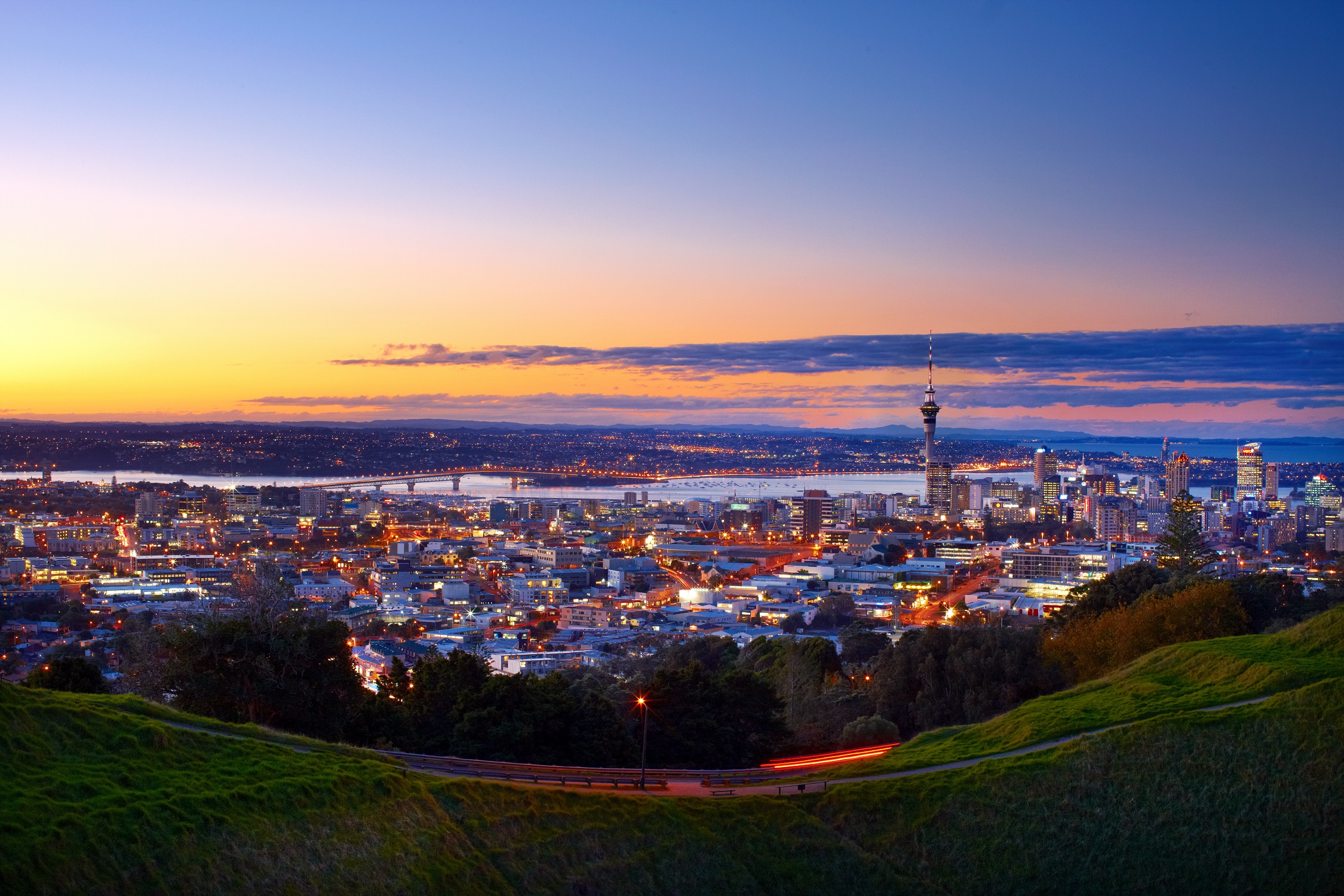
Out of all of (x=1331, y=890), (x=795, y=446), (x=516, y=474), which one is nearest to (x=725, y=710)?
(x=1331, y=890)

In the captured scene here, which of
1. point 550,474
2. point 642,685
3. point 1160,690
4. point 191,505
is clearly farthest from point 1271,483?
point 642,685

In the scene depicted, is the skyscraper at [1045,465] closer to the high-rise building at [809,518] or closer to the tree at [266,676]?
the high-rise building at [809,518]

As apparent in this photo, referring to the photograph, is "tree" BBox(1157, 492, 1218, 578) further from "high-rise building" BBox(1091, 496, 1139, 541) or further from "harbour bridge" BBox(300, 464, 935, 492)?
"harbour bridge" BBox(300, 464, 935, 492)

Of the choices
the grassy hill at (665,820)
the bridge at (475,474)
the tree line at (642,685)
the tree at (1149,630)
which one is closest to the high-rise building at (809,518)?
the bridge at (475,474)

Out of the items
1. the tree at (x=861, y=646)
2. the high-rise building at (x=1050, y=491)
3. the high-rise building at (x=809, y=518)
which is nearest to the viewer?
the tree at (x=861, y=646)

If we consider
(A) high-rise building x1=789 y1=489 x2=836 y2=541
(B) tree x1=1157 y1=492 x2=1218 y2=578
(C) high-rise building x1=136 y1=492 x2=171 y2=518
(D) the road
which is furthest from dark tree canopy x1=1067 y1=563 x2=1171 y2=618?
(C) high-rise building x1=136 y1=492 x2=171 y2=518

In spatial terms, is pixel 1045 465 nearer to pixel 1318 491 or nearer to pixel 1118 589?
pixel 1318 491
